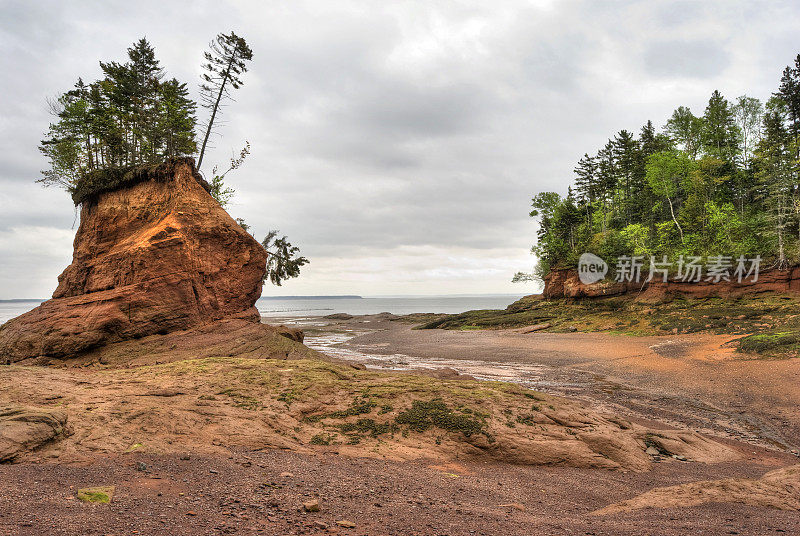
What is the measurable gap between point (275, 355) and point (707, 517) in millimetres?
14195

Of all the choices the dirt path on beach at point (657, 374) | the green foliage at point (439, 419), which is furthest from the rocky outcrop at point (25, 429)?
the dirt path on beach at point (657, 374)

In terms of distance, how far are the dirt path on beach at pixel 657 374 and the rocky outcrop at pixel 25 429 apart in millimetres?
14097

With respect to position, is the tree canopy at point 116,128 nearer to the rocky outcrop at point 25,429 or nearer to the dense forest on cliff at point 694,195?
the rocky outcrop at point 25,429

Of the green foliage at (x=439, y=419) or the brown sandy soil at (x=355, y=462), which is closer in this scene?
the brown sandy soil at (x=355, y=462)

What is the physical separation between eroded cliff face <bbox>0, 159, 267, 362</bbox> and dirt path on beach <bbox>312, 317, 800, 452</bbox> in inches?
414

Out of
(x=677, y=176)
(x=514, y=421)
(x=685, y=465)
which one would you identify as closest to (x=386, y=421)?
(x=514, y=421)

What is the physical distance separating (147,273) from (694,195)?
49.3 metres

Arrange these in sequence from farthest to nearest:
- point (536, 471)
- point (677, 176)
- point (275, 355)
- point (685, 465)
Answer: point (677, 176) → point (275, 355) → point (685, 465) → point (536, 471)

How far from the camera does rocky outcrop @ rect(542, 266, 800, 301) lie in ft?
99.8

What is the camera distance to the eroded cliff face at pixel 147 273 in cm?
1456

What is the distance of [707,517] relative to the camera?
14.2 ft

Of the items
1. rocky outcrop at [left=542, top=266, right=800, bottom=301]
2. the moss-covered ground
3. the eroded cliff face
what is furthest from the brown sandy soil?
rocky outcrop at [left=542, top=266, right=800, bottom=301]

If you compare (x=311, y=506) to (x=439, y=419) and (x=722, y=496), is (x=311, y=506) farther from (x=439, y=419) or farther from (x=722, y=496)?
(x=722, y=496)

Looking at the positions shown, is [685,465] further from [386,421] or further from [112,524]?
[112,524]
